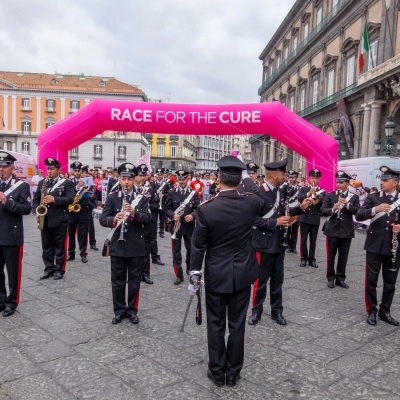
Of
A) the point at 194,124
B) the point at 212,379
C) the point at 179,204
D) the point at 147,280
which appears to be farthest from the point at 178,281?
the point at 194,124

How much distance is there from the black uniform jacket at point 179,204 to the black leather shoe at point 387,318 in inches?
130

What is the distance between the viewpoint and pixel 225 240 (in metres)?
3.79

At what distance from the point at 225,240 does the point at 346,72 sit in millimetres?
26603

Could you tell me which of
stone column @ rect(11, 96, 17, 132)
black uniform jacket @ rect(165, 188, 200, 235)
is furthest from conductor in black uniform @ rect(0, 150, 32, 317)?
stone column @ rect(11, 96, 17, 132)

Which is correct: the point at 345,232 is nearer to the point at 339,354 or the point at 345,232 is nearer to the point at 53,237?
the point at 339,354

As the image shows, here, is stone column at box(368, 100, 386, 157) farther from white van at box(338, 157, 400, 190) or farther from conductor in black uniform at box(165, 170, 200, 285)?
conductor in black uniform at box(165, 170, 200, 285)

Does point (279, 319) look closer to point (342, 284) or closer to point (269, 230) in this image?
point (269, 230)

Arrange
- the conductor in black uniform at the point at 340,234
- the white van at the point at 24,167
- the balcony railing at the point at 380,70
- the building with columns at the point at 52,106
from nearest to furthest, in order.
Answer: the conductor in black uniform at the point at 340,234 < the white van at the point at 24,167 < the balcony railing at the point at 380,70 < the building with columns at the point at 52,106

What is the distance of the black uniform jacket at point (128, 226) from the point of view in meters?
5.18

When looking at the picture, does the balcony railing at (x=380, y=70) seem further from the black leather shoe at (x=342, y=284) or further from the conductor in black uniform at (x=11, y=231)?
the conductor in black uniform at (x=11, y=231)

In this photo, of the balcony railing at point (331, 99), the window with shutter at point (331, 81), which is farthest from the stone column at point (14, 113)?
the window with shutter at point (331, 81)

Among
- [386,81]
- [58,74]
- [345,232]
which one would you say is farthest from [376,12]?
[58,74]

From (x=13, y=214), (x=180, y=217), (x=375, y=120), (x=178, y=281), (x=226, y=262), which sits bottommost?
(x=178, y=281)

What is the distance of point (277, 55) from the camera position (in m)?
47.3
